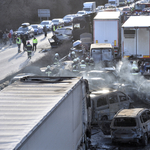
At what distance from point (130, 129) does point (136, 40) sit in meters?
12.0

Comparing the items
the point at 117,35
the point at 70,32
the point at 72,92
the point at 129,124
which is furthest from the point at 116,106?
the point at 70,32

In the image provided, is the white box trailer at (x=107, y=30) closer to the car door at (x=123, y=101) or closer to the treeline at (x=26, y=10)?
the car door at (x=123, y=101)

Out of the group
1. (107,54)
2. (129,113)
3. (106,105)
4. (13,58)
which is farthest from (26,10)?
(129,113)

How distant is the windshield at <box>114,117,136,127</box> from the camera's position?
1154 cm

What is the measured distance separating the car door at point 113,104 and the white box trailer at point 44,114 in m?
4.24

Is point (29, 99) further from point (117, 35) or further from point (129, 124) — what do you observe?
point (117, 35)

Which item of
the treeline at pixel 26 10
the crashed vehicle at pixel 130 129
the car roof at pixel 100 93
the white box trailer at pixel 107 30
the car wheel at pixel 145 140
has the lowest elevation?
the car wheel at pixel 145 140

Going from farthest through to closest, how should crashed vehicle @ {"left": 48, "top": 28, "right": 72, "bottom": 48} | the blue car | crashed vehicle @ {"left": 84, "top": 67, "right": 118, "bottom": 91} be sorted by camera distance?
the blue car < crashed vehicle @ {"left": 48, "top": 28, "right": 72, "bottom": 48} < crashed vehicle @ {"left": 84, "top": 67, "right": 118, "bottom": 91}

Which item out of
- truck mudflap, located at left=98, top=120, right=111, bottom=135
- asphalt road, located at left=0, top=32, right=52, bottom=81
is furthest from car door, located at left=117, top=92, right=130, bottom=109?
asphalt road, located at left=0, top=32, right=52, bottom=81

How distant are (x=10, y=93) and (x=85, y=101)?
223 centimetres

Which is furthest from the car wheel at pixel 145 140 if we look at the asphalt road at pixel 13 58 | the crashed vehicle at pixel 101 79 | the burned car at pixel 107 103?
the asphalt road at pixel 13 58

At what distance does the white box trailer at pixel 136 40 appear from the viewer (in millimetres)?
22328

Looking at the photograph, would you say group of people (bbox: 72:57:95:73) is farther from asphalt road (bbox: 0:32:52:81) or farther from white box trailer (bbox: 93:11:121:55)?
white box trailer (bbox: 93:11:121:55)

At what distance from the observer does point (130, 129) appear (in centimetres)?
1147
